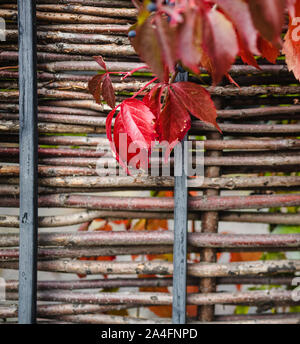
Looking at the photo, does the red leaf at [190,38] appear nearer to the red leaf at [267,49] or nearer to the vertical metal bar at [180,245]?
the red leaf at [267,49]

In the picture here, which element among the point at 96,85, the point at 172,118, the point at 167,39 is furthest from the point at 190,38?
the point at 96,85

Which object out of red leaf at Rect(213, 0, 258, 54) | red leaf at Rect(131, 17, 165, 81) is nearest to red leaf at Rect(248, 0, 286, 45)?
red leaf at Rect(213, 0, 258, 54)

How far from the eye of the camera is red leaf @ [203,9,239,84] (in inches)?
12.3

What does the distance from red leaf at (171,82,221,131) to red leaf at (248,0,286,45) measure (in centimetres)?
20

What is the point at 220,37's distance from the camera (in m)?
0.31

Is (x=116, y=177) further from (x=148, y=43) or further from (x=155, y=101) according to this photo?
(x=148, y=43)

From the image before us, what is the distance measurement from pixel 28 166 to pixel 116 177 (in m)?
0.22

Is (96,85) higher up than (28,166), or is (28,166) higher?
(96,85)

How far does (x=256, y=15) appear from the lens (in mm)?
310

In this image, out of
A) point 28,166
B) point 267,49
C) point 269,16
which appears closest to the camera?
point 269,16

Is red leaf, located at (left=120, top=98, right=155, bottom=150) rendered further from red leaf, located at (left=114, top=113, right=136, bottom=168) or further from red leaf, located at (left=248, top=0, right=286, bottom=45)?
red leaf, located at (left=248, top=0, right=286, bottom=45)
